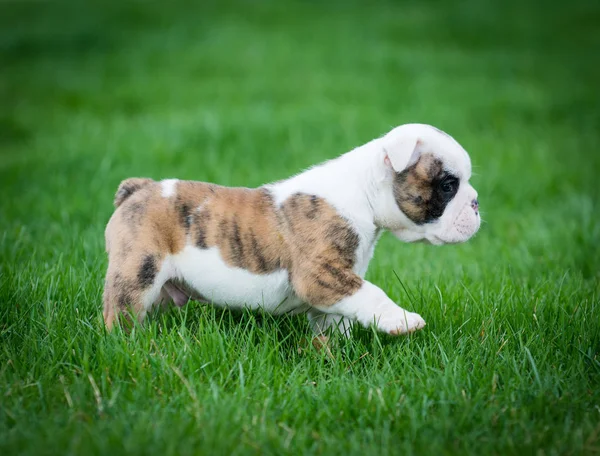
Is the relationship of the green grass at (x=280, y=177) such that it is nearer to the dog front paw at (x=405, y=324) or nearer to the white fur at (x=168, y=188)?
the dog front paw at (x=405, y=324)

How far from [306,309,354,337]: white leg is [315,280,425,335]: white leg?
347 mm

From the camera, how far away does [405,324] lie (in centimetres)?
379

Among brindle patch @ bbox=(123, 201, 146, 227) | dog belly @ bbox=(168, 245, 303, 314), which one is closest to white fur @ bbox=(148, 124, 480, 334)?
dog belly @ bbox=(168, 245, 303, 314)

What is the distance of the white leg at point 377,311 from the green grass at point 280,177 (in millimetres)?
245

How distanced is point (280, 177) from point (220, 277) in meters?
4.48

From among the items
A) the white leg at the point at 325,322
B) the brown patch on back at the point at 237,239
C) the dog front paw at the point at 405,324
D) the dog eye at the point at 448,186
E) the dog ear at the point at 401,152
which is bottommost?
the white leg at the point at 325,322

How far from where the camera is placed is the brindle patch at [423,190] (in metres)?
3.96

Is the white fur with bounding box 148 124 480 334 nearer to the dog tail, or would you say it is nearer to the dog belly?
the dog belly

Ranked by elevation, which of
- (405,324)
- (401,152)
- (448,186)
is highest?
(401,152)

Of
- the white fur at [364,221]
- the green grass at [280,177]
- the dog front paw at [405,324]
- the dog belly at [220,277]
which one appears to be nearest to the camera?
the green grass at [280,177]

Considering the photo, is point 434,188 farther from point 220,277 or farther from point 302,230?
point 220,277

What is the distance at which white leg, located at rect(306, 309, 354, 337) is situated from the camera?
170 inches

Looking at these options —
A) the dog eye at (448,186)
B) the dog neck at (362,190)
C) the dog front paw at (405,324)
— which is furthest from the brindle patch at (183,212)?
the dog eye at (448,186)

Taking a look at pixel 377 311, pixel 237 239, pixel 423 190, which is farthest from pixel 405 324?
pixel 237 239
